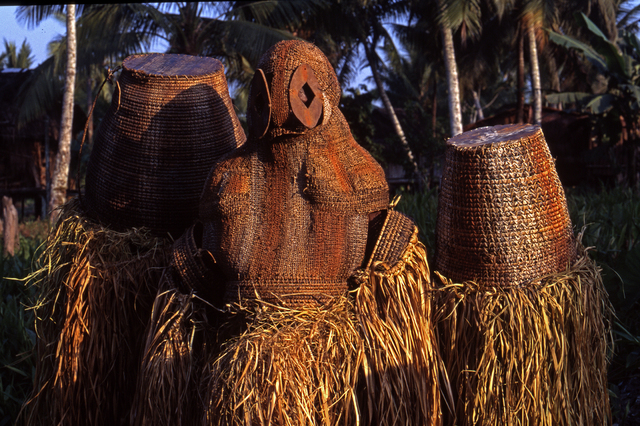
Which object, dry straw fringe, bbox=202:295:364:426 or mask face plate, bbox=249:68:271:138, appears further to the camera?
mask face plate, bbox=249:68:271:138

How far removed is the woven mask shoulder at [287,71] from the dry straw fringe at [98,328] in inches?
28.6

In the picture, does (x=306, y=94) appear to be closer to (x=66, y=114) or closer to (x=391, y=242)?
(x=391, y=242)

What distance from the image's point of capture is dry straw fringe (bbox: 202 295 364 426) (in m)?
1.46

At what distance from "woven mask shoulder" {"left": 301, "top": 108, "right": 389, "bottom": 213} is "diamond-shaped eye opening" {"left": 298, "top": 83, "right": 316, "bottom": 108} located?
0.10 m

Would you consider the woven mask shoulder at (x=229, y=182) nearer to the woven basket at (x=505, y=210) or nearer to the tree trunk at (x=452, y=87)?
the woven basket at (x=505, y=210)

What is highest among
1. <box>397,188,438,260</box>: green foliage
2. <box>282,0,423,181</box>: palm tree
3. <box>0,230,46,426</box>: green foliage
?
<box>282,0,423,181</box>: palm tree

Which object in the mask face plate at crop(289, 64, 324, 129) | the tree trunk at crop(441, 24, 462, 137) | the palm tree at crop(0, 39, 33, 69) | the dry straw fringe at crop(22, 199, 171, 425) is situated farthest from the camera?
the palm tree at crop(0, 39, 33, 69)

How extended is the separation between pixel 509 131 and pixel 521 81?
1498 cm

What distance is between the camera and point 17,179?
51.2ft

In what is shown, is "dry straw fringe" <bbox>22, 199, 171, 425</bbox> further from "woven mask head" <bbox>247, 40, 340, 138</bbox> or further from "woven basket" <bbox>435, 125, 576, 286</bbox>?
"woven basket" <bbox>435, 125, 576, 286</bbox>

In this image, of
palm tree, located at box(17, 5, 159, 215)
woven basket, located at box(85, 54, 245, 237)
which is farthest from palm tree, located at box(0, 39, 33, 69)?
woven basket, located at box(85, 54, 245, 237)

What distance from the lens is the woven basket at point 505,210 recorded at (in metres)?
1.72

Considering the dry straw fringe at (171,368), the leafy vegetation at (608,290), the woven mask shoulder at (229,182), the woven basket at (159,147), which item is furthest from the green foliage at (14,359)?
the woven mask shoulder at (229,182)

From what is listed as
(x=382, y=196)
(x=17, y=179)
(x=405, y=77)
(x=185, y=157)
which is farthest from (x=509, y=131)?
(x=405, y=77)
